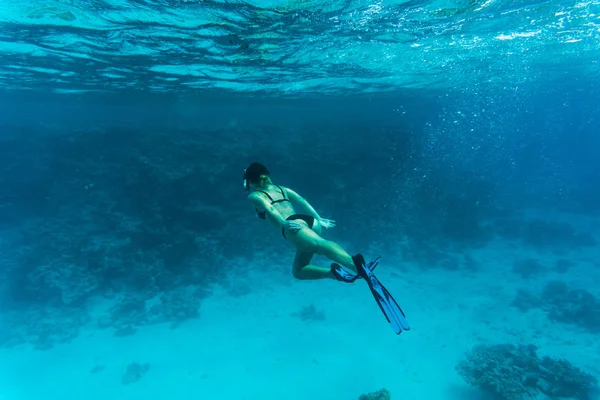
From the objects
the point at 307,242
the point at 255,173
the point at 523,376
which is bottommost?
the point at 523,376

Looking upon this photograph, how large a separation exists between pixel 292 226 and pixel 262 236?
14214 mm

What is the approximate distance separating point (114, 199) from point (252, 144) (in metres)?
9.63

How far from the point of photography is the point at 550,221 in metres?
25.5

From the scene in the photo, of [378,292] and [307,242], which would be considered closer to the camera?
[378,292]

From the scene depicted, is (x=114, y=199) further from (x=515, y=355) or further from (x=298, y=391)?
(x=515, y=355)

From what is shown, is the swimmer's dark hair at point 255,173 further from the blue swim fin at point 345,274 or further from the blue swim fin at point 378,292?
the blue swim fin at point 378,292

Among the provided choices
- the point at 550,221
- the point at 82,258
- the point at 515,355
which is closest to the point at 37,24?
the point at 82,258

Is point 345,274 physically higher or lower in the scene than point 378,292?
higher

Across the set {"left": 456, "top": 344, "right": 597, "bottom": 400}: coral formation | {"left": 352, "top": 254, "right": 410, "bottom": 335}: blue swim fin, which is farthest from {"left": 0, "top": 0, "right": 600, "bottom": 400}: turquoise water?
{"left": 352, "top": 254, "right": 410, "bottom": 335}: blue swim fin

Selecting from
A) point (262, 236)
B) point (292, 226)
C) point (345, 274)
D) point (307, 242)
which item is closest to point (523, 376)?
point (345, 274)

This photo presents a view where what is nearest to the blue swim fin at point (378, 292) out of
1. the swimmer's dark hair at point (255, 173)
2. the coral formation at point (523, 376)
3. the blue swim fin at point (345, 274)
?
the blue swim fin at point (345, 274)

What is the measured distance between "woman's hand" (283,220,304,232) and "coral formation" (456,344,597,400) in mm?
10749

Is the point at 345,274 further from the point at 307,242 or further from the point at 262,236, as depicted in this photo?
the point at 262,236

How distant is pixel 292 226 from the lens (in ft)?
17.3
